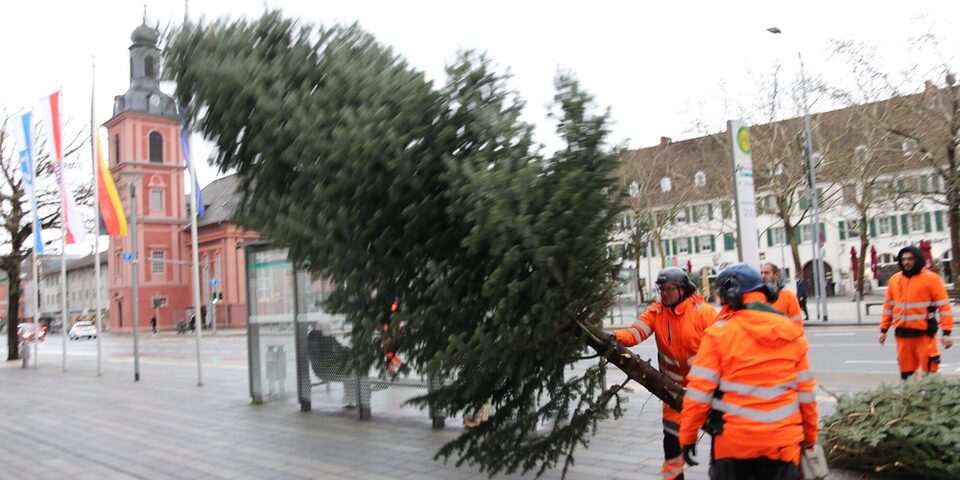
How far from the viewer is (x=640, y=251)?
3.96 metres

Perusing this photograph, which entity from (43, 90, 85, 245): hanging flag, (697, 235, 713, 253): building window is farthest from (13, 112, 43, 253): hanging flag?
(697, 235, 713, 253): building window

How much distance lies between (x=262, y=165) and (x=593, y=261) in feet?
6.28

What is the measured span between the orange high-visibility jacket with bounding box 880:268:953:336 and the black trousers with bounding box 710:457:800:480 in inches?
157

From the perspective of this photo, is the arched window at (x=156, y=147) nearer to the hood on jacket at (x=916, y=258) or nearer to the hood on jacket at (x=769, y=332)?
the hood on jacket at (x=916, y=258)

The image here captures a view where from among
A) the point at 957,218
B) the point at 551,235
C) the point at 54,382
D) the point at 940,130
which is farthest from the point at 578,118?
the point at 957,218

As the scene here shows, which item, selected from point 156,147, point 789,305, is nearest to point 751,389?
point 789,305

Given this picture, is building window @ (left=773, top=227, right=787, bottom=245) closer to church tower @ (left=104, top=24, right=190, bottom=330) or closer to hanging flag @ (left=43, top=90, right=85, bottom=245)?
church tower @ (left=104, top=24, right=190, bottom=330)

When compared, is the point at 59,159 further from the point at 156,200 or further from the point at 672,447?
the point at 156,200

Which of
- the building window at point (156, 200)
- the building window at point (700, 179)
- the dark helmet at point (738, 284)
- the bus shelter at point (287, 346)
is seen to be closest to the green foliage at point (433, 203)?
the dark helmet at point (738, 284)

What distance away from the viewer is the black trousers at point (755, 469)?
3.45 metres

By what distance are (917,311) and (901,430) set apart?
213 centimetres

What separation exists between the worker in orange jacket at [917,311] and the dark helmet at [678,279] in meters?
3.14

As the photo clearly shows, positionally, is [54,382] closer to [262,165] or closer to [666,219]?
[262,165]

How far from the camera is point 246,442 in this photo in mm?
8383
